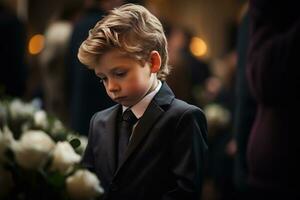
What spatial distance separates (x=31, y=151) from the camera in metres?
1.49

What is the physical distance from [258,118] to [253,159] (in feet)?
0.41

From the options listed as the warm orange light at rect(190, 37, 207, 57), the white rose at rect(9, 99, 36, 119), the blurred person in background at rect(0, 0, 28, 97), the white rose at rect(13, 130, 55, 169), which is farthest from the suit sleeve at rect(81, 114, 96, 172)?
the warm orange light at rect(190, 37, 207, 57)

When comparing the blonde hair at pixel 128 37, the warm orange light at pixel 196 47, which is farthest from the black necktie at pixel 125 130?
the warm orange light at pixel 196 47

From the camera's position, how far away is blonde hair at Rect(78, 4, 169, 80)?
1.49 metres

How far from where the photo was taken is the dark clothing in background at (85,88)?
169 cm

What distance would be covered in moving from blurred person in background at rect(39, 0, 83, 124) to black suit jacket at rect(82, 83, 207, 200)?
0.76 m

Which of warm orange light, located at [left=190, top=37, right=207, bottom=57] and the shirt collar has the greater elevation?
the shirt collar

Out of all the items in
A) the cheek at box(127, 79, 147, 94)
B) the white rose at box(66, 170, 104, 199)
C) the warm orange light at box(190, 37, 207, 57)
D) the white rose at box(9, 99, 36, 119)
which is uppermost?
the cheek at box(127, 79, 147, 94)

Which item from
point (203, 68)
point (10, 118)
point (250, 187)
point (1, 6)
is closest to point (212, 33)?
point (203, 68)

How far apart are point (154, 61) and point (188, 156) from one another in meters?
0.20

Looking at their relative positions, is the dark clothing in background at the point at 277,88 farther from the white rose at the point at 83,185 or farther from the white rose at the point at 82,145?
the white rose at the point at 83,185

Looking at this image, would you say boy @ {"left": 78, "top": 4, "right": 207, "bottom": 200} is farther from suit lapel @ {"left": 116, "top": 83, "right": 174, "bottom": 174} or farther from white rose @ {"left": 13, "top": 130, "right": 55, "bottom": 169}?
white rose @ {"left": 13, "top": 130, "right": 55, "bottom": 169}

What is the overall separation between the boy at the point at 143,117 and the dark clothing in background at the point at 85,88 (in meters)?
0.09

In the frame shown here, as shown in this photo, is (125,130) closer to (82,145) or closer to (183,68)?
(82,145)
